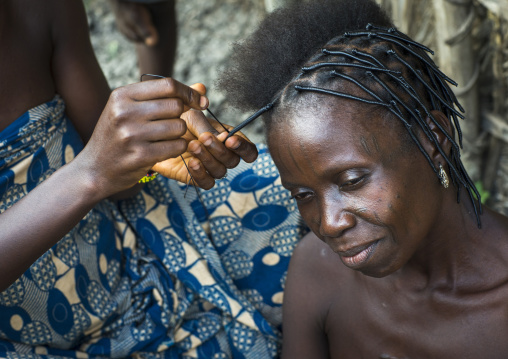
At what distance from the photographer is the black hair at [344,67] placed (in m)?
1.45

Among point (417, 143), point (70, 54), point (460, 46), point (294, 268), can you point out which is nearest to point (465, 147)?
point (460, 46)

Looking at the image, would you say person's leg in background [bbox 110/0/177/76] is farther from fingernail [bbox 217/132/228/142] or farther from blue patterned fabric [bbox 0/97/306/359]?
fingernail [bbox 217/132/228/142]

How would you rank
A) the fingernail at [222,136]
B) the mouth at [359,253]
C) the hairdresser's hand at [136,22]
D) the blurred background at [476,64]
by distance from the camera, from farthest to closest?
the hairdresser's hand at [136,22], the blurred background at [476,64], the fingernail at [222,136], the mouth at [359,253]

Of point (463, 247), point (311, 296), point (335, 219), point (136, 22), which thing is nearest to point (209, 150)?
point (335, 219)

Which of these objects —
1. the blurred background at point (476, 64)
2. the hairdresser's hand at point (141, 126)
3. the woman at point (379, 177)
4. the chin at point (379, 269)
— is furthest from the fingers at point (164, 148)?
the blurred background at point (476, 64)

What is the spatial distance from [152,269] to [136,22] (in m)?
1.46

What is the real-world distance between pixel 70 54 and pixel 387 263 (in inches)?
45.4

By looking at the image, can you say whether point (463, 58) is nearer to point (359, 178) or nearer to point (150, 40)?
point (150, 40)

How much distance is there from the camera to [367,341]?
179cm

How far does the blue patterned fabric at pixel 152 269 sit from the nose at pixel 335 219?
0.63 metres

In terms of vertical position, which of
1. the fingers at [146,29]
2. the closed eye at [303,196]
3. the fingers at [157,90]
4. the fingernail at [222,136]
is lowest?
the closed eye at [303,196]

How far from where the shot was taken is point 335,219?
1.46 m

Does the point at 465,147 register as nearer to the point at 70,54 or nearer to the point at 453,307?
the point at 453,307

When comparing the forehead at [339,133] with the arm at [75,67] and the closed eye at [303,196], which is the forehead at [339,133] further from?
the arm at [75,67]
